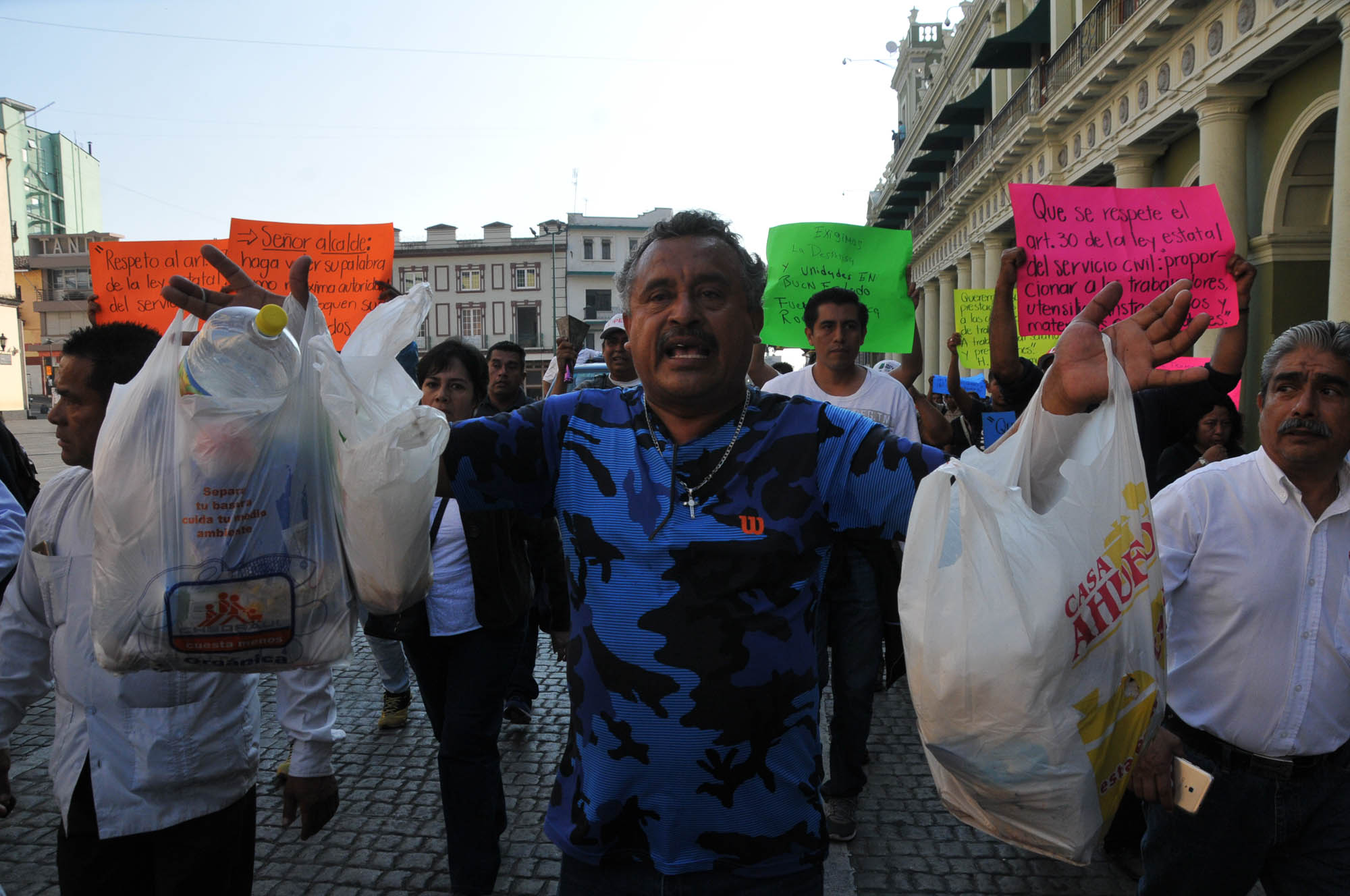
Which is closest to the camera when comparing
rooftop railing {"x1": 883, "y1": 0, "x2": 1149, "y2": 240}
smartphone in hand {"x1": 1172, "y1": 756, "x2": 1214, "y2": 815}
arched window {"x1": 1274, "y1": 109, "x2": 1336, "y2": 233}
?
smartphone in hand {"x1": 1172, "y1": 756, "x2": 1214, "y2": 815}

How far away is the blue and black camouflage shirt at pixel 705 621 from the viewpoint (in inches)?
66.8

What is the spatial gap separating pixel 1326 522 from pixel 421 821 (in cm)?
360

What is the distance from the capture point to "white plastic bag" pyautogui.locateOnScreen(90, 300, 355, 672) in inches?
63.5

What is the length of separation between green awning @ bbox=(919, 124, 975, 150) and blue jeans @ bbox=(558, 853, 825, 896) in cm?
2846

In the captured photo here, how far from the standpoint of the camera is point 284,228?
5.43 meters

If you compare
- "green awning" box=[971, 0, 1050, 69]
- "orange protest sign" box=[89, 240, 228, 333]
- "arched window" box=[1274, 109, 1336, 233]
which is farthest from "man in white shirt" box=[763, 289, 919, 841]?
"green awning" box=[971, 0, 1050, 69]

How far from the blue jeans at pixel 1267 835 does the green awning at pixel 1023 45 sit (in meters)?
20.4

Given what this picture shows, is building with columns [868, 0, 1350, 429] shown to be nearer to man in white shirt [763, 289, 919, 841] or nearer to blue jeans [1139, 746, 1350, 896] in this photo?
man in white shirt [763, 289, 919, 841]

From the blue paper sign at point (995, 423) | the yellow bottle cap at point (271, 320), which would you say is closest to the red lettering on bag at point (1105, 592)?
the yellow bottle cap at point (271, 320)

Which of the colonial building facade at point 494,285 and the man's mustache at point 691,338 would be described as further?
the colonial building facade at point 494,285

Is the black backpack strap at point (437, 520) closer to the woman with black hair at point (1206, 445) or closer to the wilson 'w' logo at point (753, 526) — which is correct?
the wilson 'w' logo at point (753, 526)

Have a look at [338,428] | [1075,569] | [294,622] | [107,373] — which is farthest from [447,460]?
[1075,569]

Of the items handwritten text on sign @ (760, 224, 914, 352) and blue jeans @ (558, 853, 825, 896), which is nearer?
blue jeans @ (558, 853, 825, 896)

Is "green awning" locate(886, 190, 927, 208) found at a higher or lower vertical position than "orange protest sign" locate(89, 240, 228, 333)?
higher
